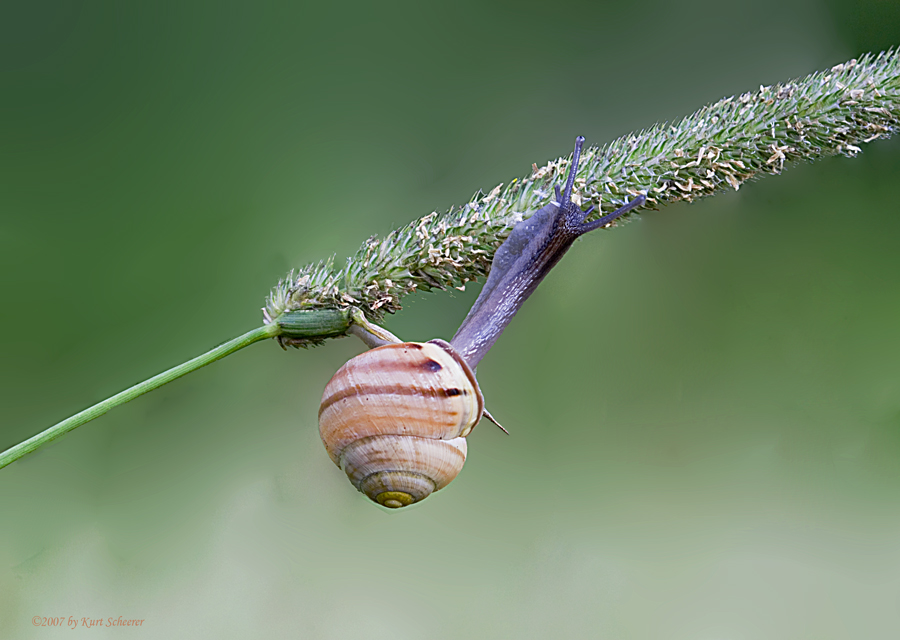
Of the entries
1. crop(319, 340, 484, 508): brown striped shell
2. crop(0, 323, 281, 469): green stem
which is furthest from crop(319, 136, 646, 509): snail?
crop(0, 323, 281, 469): green stem

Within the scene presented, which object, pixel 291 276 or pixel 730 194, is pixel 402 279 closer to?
pixel 291 276

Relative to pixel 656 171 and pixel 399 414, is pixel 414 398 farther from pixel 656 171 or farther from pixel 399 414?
pixel 656 171

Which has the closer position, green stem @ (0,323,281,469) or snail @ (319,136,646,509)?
green stem @ (0,323,281,469)

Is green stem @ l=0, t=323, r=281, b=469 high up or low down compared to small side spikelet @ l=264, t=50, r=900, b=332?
down

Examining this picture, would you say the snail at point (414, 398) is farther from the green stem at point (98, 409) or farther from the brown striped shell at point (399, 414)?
the green stem at point (98, 409)

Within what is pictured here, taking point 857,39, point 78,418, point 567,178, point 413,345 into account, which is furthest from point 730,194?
point 78,418

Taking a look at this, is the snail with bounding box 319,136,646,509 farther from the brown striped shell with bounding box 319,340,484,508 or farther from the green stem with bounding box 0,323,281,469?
the green stem with bounding box 0,323,281,469

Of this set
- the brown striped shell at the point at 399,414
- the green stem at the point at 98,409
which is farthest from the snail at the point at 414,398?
the green stem at the point at 98,409
